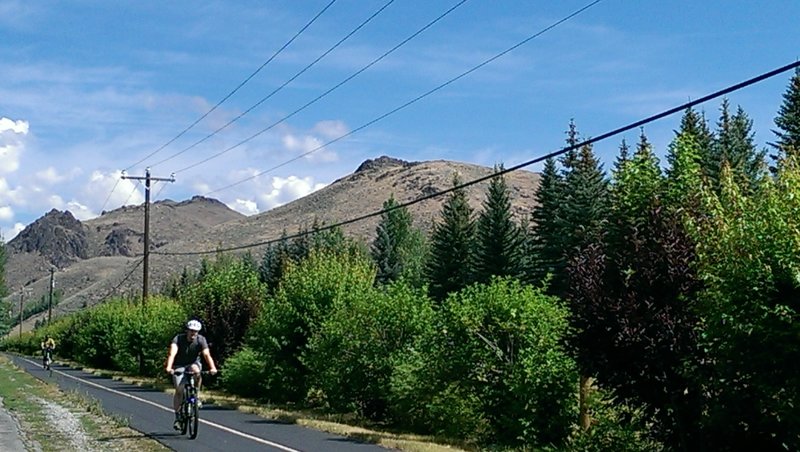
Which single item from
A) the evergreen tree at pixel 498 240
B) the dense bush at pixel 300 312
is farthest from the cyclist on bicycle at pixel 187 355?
the evergreen tree at pixel 498 240

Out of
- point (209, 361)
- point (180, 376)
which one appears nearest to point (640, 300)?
point (209, 361)

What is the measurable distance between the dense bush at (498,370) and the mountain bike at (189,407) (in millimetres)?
5989

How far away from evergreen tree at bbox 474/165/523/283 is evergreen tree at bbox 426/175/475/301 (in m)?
4.26

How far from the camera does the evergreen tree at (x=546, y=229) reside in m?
58.4

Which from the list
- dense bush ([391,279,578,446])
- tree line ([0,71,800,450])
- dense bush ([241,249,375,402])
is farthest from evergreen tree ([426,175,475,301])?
dense bush ([391,279,578,446])

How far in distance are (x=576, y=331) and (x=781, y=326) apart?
12.2ft

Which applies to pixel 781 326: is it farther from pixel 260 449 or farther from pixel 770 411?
pixel 260 449

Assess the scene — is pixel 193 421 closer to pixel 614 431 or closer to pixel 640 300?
pixel 614 431

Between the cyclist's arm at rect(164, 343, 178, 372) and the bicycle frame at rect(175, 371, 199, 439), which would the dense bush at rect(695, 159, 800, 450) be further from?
the cyclist's arm at rect(164, 343, 178, 372)

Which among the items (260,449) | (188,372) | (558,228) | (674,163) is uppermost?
(558,228)

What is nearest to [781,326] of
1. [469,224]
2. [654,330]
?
[654,330]

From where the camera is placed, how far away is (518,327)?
19359 millimetres

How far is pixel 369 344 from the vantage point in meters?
26.1

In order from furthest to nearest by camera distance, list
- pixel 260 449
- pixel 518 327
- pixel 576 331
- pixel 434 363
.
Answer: pixel 434 363 < pixel 518 327 < pixel 260 449 < pixel 576 331
